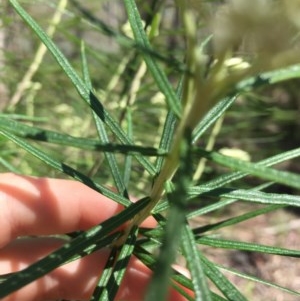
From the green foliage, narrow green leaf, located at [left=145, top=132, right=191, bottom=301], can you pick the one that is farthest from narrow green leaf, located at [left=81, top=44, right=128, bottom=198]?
narrow green leaf, located at [left=145, top=132, right=191, bottom=301]

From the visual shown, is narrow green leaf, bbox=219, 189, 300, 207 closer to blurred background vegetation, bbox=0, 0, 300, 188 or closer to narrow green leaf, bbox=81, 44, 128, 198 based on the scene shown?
narrow green leaf, bbox=81, 44, 128, 198

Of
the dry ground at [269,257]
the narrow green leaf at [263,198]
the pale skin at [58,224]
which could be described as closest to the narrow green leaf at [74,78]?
the narrow green leaf at [263,198]

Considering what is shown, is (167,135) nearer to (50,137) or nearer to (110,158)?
(110,158)

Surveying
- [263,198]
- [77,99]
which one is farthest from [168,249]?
[77,99]

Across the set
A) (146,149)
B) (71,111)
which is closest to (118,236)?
(146,149)

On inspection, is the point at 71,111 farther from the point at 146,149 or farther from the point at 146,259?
the point at 146,149

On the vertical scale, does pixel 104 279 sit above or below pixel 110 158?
below
